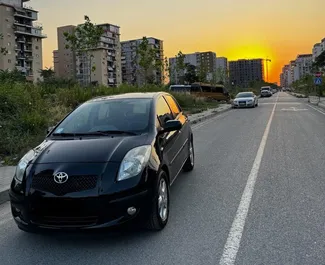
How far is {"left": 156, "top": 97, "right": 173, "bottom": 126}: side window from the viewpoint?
222 inches

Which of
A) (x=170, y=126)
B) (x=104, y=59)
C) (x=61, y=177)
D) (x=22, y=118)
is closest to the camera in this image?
(x=61, y=177)

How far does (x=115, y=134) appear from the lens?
4914 mm

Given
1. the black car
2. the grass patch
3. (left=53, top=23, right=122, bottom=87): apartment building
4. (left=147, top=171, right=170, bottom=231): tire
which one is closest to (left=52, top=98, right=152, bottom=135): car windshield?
the black car

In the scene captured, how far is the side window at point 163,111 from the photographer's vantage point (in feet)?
18.5

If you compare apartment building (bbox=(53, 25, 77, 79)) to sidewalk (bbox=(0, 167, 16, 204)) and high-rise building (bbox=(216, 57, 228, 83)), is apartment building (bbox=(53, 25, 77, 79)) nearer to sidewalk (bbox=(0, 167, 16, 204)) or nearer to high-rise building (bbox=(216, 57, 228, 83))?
high-rise building (bbox=(216, 57, 228, 83))

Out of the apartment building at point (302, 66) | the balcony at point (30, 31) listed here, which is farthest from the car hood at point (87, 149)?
the apartment building at point (302, 66)

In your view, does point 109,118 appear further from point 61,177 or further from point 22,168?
point 61,177

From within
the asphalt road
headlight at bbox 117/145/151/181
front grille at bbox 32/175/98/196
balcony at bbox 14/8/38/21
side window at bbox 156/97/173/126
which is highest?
balcony at bbox 14/8/38/21

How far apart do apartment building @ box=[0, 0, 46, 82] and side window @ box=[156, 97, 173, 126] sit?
93.6 m

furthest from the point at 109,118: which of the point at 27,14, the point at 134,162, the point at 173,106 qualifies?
the point at 27,14

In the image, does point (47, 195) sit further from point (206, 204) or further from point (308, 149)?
point (308, 149)

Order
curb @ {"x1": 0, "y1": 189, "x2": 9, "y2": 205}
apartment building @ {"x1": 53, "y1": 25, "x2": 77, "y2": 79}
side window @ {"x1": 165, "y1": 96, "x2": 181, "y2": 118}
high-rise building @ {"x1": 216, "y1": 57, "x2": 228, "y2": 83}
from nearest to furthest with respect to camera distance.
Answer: curb @ {"x1": 0, "y1": 189, "x2": 9, "y2": 205} < side window @ {"x1": 165, "y1": 96, "x2": 181, "y2": 118} < high-rise building @ {"x1": 216, "y1": 57, "x2": 228, "y2": 83} < apartment building @ {"x1": 53, "y1": 25, "x2": 77, "y2": 79}

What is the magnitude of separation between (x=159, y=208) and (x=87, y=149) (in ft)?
3.45

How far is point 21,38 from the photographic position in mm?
104812
